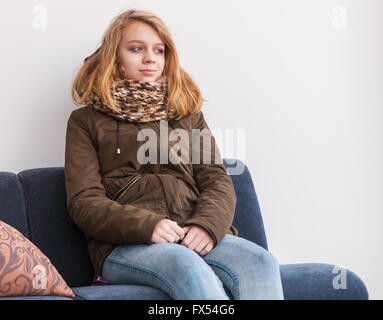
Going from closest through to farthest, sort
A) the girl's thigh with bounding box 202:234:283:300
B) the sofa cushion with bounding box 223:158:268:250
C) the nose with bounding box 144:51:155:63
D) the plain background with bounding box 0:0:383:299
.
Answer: the girl's thigh with bounding box 202:234:283:300, the nose with bounding box 144:51:155:63, the sofa cushion with bounding box 223:158:268:250, the plain background with bounding box 0:0:383:299

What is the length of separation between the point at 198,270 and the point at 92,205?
0.42 m

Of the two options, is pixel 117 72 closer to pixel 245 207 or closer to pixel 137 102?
pixel 137 102

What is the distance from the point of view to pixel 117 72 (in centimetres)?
199

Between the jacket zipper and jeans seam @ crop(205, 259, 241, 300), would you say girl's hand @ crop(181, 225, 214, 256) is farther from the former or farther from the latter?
the jacket zipper

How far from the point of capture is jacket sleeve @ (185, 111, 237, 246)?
1711mm

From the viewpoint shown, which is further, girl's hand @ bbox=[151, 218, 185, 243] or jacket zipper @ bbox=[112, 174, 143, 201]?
jacket zipper @ bbox=[112, 174, 143, 201]

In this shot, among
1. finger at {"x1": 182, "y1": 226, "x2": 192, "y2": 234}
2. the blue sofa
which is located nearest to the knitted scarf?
the blue sofa

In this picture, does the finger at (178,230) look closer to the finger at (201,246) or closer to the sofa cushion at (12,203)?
the finger at (201,246)

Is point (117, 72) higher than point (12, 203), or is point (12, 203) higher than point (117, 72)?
point (117, 72)

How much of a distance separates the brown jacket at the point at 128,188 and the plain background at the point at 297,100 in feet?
1.18

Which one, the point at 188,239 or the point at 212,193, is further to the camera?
the point at 212,193

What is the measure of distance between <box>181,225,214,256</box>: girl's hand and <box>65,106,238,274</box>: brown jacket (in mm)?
15

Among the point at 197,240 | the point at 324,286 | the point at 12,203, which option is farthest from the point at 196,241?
the point at 12,203

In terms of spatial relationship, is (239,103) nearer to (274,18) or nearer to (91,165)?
(274,18)
